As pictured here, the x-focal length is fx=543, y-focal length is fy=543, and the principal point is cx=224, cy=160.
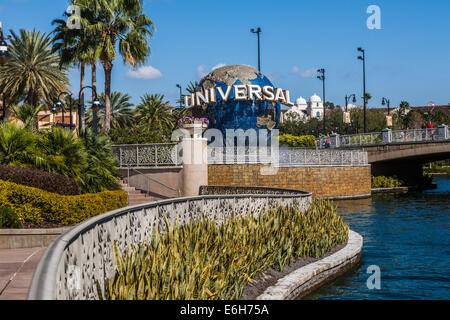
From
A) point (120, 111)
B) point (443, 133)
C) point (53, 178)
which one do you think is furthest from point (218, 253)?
point (120, 111)

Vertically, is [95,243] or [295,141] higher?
[295,141]

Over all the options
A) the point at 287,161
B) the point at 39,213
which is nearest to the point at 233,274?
the point at 39,213

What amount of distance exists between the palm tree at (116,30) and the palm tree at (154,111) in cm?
3995

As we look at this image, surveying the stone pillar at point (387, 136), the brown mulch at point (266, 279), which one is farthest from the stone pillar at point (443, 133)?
the brown mulch at point (266, 279)

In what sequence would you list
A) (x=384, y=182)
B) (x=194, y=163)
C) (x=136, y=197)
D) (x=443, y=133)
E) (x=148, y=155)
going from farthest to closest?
(x=384, y=182)
(x=443, y=133)
(x=148, y=155)
(x=194, y=163)
(x=136, y=197)

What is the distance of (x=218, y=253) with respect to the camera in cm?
1010

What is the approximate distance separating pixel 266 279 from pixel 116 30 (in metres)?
30.2

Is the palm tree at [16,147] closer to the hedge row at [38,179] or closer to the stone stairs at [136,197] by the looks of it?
the hedge row at [38,179]

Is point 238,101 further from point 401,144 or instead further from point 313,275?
point 313,275

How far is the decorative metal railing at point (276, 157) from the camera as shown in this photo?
3434 cm

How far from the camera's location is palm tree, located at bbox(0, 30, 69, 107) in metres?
51.4

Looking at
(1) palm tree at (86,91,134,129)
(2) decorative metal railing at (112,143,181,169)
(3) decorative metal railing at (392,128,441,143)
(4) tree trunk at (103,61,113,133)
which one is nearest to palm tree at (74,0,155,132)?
(4) tree trunk at (103,61,113,133)
